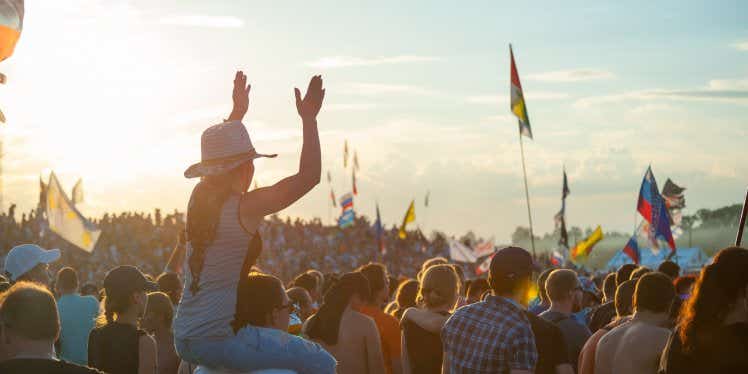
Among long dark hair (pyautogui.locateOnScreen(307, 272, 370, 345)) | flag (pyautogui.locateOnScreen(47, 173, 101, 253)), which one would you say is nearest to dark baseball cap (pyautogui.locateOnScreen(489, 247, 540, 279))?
long dark hair (pyautogui.locateOnScreen(307, 272, 370, 345))

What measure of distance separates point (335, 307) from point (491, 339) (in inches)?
90.8

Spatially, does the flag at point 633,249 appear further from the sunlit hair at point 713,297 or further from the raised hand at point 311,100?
the raised hand at point 311,100

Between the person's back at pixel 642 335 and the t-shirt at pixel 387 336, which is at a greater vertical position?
the person's back at pixel 642 335

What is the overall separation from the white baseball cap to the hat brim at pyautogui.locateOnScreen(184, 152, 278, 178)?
13.4 feet

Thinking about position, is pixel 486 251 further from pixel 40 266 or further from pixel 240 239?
pixel 240 239

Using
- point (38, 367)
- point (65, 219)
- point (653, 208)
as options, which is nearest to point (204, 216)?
point (38, 367)

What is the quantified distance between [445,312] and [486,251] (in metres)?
30.1

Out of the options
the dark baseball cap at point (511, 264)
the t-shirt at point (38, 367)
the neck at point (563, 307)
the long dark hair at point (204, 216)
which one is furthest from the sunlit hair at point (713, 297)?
the neck at point (563, 307)

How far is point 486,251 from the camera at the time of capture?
37.7 metres

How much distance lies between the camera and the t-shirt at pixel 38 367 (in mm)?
4543

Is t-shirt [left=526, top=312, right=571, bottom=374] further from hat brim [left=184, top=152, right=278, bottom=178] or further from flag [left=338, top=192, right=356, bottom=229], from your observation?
flag [left=338, top=192, right=356, bottom=229]

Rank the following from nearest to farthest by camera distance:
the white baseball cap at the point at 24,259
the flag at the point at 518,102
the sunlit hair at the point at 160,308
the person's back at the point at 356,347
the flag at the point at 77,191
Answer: the person's back at the point at 356,347 < the sunlit hair at the point at 160,308 < the white baseball cap at the point at 24,259 < the flag at the point at 518,102 < the flag at the point at 77,191

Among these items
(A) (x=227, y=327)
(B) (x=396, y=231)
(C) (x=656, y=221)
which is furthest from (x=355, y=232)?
(A) (x=227, y=327)

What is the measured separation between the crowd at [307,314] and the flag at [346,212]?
33.1 metres
